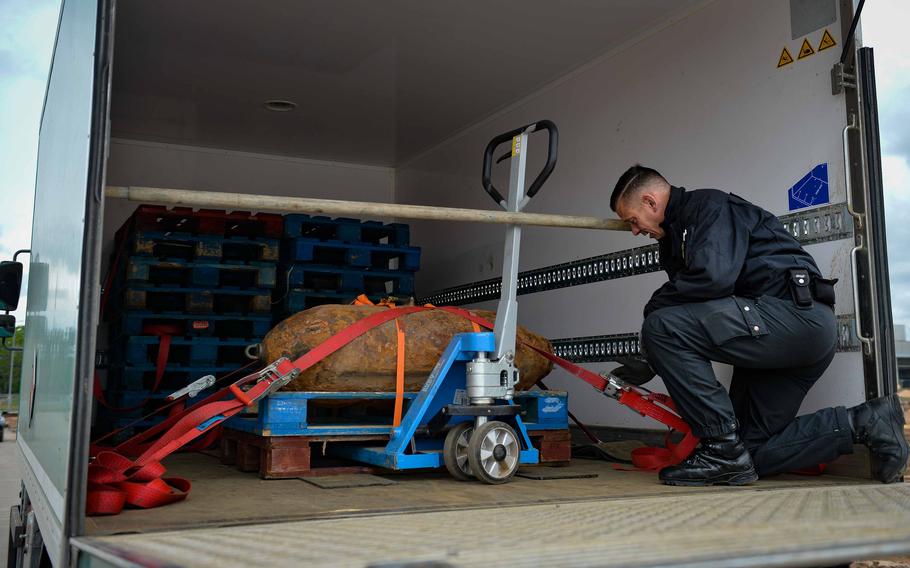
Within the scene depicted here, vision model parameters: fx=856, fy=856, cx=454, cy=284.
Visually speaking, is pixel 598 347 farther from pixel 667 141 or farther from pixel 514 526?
pixel 514 526

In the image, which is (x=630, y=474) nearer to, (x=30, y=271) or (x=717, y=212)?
(x=717, y=212)

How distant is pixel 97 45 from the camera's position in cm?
254

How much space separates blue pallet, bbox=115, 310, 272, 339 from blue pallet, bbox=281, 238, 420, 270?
0.60 meters

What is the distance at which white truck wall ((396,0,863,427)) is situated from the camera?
421 centimetres

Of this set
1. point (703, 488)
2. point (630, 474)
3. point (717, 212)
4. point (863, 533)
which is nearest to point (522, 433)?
point (630, 474)

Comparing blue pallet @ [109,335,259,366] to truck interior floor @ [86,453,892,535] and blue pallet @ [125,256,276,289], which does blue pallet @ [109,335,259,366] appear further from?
truck interior floor @ [86,453,892,535]

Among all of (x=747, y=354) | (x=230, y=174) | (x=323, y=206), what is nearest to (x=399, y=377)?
(x=323, y=206)

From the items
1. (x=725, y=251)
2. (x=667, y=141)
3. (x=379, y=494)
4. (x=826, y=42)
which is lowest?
(x=379, y=494)

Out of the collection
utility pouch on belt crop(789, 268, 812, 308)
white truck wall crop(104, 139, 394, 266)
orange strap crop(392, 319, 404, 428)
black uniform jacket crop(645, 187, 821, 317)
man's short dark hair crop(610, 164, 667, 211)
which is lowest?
orange strap crop(392, 319, 404, 428)

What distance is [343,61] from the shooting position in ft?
21.2

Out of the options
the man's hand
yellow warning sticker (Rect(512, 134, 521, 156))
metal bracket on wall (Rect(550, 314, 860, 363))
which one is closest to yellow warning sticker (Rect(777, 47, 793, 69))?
yellow warning sticker (Rect(512, 134, 521, 156))

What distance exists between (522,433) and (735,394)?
105cm

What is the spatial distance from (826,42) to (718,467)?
84.4 inches

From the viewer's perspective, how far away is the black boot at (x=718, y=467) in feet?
11.6
